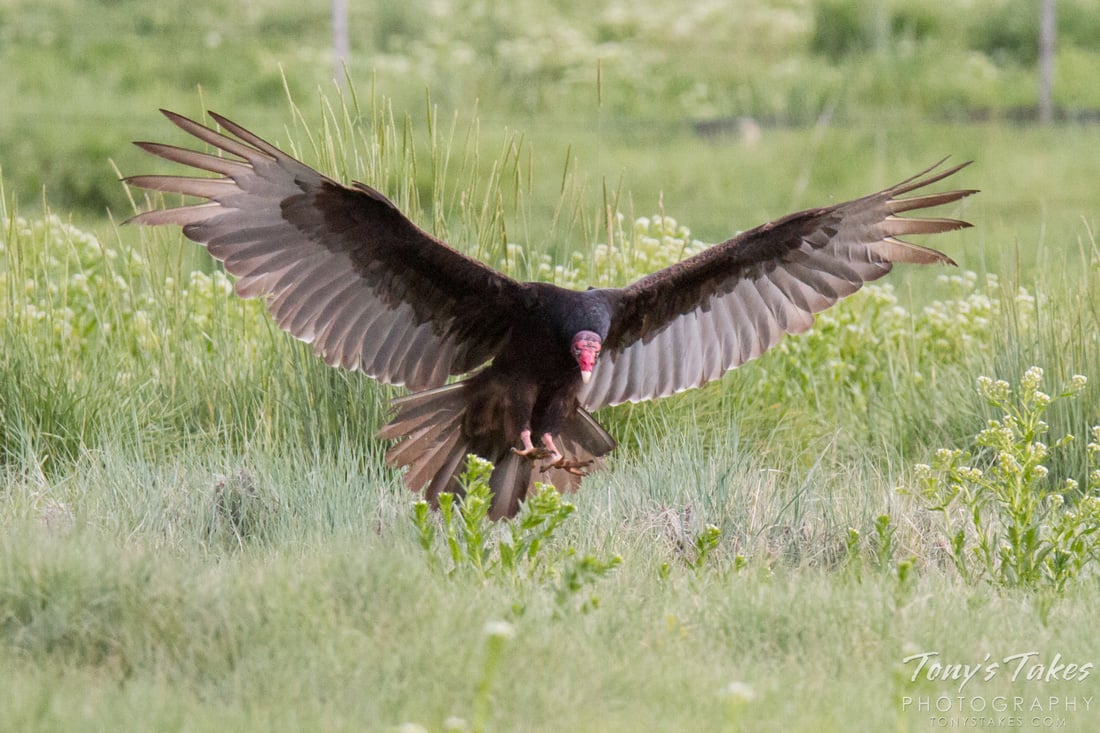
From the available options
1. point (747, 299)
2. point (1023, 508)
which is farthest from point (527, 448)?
point (1023, 508)

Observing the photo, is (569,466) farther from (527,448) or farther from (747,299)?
(747,299)

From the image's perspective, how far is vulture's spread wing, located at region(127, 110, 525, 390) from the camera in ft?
15.7

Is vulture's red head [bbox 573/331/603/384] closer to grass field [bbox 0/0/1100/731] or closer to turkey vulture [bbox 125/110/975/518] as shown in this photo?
turkey vulture [bbox 125/110/975/518]

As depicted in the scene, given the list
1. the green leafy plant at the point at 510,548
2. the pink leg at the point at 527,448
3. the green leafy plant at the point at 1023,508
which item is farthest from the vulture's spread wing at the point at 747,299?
the green leafy plant at the point at 510,548

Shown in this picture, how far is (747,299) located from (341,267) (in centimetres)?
154

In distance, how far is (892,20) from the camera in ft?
52.0

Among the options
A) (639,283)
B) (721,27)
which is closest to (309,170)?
(639,283)

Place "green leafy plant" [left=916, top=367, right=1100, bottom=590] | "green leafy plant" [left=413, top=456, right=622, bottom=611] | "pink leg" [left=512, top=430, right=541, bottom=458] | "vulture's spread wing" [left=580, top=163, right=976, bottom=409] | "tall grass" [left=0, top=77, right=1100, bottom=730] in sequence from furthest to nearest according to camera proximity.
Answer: "vulture's spread wing" [left=580, top=163, right=976, bottom=409] < "pink leg" [left=512, top=430, right=541, bottom=458] < "green leafy plant" [left=916, top=367, right=1100, bottom=590] < "green leafy plant" [left=413, top=456, right=622, bottom=611] < "tall grass" [left=0, top=77, right=1100, bottom=730]

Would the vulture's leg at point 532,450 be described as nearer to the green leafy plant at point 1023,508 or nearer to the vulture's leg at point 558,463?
the vulture's leg at point 558,463

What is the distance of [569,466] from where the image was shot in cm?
516

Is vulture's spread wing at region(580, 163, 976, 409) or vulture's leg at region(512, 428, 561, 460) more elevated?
vulture's spread wing at region(580, 163, 976, 409)

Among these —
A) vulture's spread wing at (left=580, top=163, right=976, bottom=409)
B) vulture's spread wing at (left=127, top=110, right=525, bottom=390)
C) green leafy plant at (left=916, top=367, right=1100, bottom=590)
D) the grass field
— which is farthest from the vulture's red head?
green leafy plant at (left=916, top=367, right=1100, bottom=590)

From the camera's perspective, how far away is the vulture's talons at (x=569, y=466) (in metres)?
5.10

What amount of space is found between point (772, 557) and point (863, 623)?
867 millimetres
